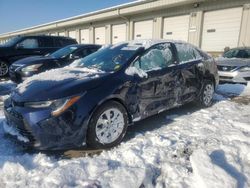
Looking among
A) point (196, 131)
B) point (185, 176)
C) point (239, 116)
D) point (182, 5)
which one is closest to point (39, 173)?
point (185, 176)

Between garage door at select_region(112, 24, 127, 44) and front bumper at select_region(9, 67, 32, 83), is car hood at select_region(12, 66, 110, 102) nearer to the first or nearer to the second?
front bumper at select_region(9, 67, 32, 83)

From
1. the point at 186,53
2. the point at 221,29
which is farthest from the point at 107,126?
A: the point at 221,29

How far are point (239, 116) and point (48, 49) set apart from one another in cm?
830

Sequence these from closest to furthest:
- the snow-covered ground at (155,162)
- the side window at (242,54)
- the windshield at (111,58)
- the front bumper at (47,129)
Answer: the snow-covered ground at (155,162)
the front bumper at (47,129)
the windshield at (111,58)
the side window at (242,54)

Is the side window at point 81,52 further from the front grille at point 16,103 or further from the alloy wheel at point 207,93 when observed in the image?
the front grille at point 16,103

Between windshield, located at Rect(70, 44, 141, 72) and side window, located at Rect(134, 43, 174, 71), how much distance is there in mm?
195

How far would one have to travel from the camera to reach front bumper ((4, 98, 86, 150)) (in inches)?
113

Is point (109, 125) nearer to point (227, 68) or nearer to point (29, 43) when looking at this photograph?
point (227, 68)

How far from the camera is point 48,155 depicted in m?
3.17

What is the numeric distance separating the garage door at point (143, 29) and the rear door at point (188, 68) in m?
13.9

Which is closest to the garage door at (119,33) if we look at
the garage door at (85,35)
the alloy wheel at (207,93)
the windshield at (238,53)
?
the garage door at (85,35)

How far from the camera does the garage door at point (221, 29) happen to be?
13.2 metres

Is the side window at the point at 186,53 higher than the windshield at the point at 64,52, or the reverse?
the side window at the point at 186,53

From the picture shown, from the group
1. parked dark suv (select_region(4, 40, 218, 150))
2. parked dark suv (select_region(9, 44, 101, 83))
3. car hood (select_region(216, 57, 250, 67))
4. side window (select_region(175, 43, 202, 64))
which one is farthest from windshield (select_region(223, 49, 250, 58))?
parked dark suv (select_region(9, 44, 101, 83))
